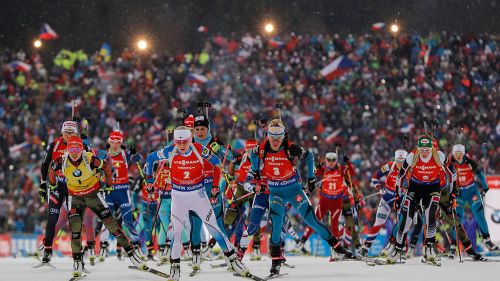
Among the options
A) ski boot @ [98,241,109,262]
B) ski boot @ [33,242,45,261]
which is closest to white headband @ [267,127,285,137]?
ski boot @ [33,242,45,261]

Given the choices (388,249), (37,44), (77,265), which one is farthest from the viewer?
(37,44)

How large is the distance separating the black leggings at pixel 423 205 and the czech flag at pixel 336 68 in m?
19.6

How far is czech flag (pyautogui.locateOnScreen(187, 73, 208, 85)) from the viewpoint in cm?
3352

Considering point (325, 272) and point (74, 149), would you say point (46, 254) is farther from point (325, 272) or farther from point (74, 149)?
point (325, 272)

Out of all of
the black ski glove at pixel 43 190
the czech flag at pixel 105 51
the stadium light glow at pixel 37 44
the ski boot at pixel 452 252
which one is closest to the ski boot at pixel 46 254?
the black ski glove at pixel 43 190

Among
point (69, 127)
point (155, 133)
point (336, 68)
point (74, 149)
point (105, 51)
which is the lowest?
point (74, 149)

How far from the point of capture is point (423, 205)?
13.4 meters

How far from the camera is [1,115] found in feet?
104

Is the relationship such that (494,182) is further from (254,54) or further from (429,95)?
(254,54)

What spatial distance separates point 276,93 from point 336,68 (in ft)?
9.25

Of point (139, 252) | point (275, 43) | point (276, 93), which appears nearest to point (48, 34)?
point (275, 43)

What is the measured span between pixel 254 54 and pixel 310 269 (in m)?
22.6

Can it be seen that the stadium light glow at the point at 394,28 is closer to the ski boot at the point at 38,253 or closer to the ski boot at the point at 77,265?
the ski boot at the point at 38,253

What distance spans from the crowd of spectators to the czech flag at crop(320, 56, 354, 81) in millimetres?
333
